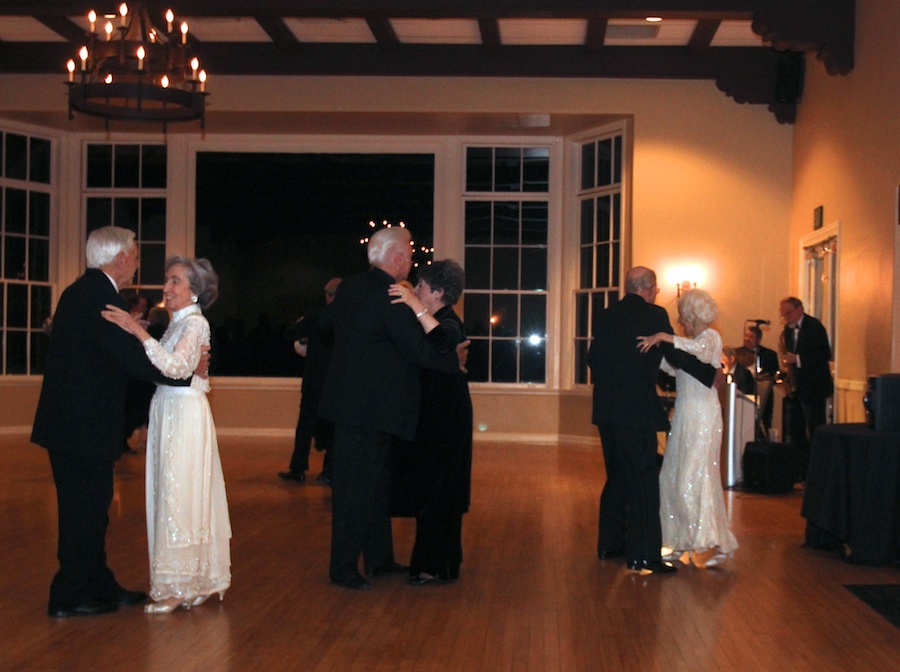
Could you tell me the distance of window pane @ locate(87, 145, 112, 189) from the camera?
13.5 meters

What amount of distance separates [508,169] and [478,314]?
1.70m

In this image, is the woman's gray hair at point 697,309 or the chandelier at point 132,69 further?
the chandelier at point 132,69

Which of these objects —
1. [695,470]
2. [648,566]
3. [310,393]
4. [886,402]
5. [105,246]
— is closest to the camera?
[105,246]

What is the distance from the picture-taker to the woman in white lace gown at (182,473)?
4.33m

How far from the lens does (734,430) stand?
29.6ft

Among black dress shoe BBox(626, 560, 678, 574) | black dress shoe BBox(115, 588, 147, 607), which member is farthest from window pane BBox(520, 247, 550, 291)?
black dress shoe BBox(115, 588, 147, 607)

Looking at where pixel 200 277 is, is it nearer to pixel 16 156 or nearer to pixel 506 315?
pixel 506 315

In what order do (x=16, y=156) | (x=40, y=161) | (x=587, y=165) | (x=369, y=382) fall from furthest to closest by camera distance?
(x=40, y=161) < (x=16, y=156) < (x=587, y=165) < (x=369, y=382)

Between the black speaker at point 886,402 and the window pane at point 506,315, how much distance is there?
7.38 metres

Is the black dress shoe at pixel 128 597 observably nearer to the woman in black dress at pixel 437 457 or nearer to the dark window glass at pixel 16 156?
the woman in black dress at pixel 437 457

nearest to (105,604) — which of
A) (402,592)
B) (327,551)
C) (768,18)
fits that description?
(402,592)

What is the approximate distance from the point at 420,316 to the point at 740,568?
2.14 m

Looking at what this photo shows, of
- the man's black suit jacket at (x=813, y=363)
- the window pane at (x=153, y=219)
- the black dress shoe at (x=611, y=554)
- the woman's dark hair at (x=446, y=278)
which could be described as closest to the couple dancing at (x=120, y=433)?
the woman's dark hair at (x=446, y=278)

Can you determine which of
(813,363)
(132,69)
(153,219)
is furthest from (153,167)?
(813,363)
